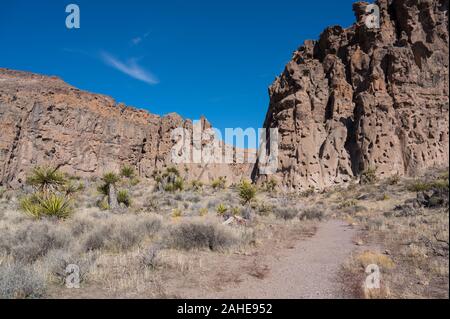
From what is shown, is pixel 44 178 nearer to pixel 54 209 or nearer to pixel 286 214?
pixel 54 209

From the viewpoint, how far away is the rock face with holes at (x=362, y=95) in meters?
30.1

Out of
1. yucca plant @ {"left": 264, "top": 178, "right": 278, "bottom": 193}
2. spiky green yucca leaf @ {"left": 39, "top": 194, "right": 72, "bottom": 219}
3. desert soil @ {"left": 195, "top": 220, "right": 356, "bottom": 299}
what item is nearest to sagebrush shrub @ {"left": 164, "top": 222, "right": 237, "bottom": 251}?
desert soil @ {"left": 195, "top": 220, "right": 356, "bottom": 299}

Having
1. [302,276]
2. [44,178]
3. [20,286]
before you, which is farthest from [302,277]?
[44,178]

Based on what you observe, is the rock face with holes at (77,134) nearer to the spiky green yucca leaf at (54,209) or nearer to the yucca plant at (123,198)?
the yucca plant at (123,198)

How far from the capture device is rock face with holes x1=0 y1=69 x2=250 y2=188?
44594mm

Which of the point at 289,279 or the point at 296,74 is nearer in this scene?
the point at 289,279

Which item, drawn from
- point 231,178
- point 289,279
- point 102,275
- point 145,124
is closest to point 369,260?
point 289,279

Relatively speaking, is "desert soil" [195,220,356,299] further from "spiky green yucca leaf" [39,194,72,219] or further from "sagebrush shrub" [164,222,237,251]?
"spiky green yucca leaf" [39,194,72,219]

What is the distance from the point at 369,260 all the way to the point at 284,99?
34.1 m

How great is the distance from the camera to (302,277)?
226 inches

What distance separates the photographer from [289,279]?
5.66m

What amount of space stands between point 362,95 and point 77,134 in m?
43.2

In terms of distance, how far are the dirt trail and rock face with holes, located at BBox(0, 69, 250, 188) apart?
138 ft
